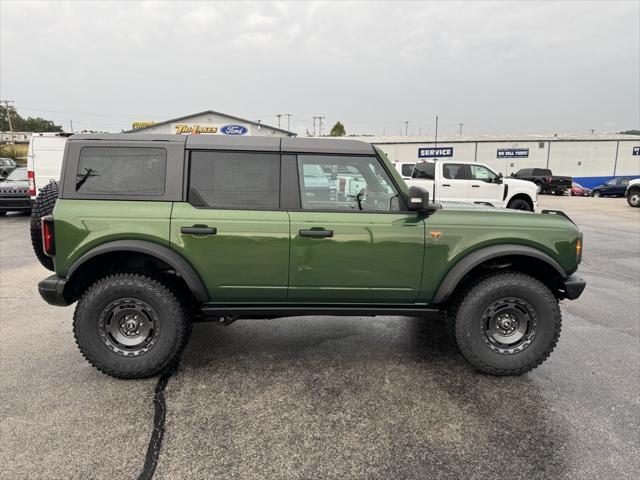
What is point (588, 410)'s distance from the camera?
9.46ft

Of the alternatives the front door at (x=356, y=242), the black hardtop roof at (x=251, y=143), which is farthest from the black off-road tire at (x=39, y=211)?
the front door at (x=356, y=242)

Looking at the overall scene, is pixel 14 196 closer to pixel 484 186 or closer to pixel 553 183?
pixel 484 186

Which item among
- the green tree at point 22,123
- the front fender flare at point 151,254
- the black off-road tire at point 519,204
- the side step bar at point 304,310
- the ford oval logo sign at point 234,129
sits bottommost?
the side step bar at point 304,310

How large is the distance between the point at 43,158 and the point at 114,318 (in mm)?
11183

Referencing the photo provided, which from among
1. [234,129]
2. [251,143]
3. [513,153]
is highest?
[513,153]

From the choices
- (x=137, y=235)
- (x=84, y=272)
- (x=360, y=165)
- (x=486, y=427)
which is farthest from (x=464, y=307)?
(x=84, y=272)

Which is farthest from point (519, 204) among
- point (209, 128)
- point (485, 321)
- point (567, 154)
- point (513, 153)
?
point (567, 154)

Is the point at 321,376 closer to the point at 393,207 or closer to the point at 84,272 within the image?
the point at 393,207

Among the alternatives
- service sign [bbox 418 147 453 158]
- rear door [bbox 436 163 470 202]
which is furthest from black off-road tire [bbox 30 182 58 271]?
service sign [bbox 418 147 453 158]

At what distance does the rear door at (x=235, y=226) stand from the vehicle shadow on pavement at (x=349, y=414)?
0.69 meters

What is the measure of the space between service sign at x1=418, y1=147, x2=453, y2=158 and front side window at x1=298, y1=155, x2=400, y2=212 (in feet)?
141

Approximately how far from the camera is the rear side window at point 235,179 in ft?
10.5

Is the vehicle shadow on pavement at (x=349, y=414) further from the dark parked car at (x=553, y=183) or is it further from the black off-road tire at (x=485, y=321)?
the dark parked car at (x=553, y=183)

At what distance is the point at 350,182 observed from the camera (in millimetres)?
3324
